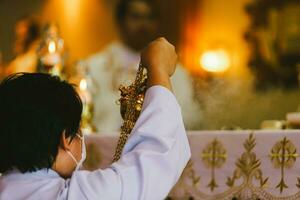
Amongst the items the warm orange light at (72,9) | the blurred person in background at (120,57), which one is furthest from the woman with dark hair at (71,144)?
the warm orange light at (72,9)

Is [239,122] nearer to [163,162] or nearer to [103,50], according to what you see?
[103,50]

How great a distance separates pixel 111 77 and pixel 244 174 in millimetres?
2675

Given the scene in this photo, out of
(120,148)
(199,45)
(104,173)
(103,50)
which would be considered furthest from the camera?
(103,50)

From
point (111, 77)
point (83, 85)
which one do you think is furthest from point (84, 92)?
point (111, 77)

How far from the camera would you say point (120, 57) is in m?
4.30

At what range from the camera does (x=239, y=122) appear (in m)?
3.79

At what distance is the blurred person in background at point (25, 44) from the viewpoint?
13.2 feet

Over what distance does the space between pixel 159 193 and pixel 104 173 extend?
3.5 inches

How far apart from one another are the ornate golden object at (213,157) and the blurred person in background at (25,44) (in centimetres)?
229

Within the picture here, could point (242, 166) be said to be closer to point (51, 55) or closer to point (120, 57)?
point (51, 55)

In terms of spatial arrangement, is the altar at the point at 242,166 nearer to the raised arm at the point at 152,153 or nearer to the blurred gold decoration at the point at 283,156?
the blurred gold decoration at the point at 283,156

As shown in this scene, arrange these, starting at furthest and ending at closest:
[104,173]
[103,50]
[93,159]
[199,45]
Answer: [103,50]
[199,45]
[93,159]
[104,173]

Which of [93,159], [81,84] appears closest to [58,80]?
[93,159]

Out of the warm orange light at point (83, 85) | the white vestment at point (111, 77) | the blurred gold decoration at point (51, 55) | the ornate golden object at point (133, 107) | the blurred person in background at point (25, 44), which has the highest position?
the ornate golden object at point (133, 107)
